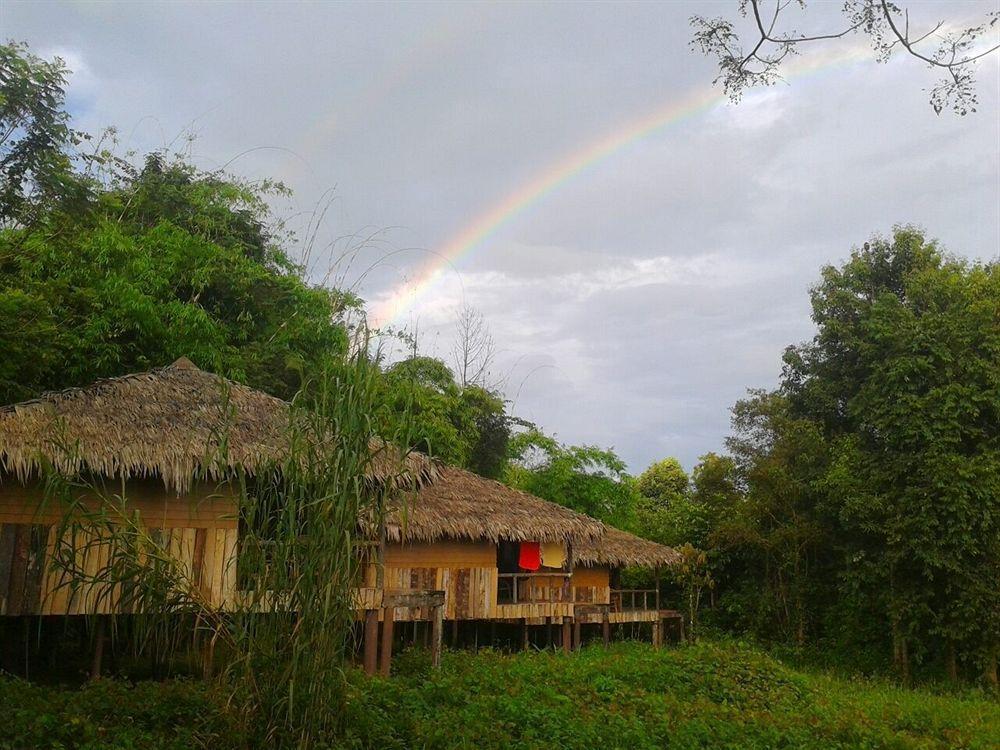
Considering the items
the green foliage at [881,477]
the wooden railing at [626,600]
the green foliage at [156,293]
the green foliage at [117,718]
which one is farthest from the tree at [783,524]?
the green foliage at [117,718]

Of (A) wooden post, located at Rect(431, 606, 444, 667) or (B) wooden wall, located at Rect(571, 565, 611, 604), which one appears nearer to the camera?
(A) wooden post, located at Rect(431, 606, 444, 667)

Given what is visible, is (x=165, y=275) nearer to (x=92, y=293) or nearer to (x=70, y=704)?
(x=92, y=293)

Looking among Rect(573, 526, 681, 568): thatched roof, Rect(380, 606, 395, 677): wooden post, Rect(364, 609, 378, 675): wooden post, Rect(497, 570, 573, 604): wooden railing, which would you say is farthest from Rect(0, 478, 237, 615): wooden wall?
Rect(573, 526, 681, 568): thatched roof

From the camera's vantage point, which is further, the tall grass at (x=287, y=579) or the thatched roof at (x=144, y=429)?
the thatched roof at (x=144, y=429)

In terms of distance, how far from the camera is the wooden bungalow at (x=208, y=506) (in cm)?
827

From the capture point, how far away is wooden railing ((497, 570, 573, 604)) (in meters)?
15.6

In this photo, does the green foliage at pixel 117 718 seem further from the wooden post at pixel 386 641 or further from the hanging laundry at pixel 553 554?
the hanging laundry at pixel 553 554

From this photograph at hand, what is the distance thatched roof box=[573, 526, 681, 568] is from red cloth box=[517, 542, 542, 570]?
87cm

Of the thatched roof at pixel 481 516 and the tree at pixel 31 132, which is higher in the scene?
the tree at pixel 31 132

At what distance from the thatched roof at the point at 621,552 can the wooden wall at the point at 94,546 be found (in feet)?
26.1

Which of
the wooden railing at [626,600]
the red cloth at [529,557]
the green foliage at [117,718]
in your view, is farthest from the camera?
the wooden railing at [626,600]

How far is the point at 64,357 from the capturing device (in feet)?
41.3

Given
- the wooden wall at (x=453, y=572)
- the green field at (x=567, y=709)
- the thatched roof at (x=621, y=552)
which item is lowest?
the green field at (x=567, y=709)

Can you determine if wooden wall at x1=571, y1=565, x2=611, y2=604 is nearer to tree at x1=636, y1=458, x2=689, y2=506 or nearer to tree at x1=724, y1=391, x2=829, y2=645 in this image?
tree at x1=724, y1=391, x2=829, y2=645
